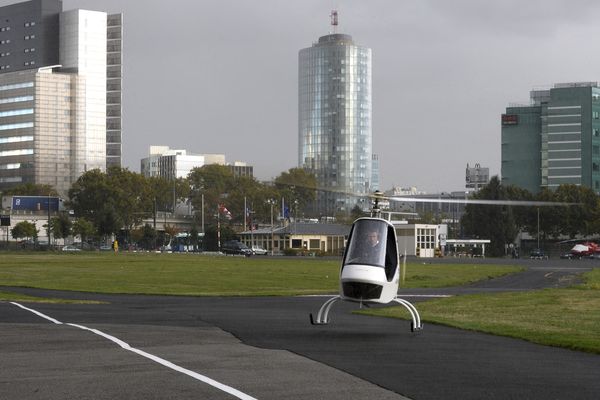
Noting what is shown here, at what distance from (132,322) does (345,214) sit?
173694 millimetres

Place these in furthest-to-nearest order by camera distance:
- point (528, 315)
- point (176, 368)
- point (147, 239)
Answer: point (147, 239) → point (528, 315) → point (176, 368)

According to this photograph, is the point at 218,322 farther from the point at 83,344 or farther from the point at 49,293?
the point at 49,293

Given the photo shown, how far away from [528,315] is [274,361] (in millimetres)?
15159

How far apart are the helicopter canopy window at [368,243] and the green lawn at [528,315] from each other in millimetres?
3472

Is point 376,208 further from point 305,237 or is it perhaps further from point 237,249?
point 305,237

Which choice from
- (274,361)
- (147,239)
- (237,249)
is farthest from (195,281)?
(147,239)

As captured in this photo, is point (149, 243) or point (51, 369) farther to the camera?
point (149, 243)

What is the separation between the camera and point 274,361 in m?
15.8

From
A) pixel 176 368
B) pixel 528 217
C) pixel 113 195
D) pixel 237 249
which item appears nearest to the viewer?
pixel 176 368

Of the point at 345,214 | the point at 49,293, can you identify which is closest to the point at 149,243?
the point at 345,214

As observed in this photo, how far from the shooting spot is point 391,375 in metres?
14.2

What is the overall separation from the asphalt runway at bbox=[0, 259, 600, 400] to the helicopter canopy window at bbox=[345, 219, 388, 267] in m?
1.67

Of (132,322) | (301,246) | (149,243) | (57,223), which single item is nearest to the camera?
(132,322)

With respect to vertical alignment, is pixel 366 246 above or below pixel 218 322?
above
